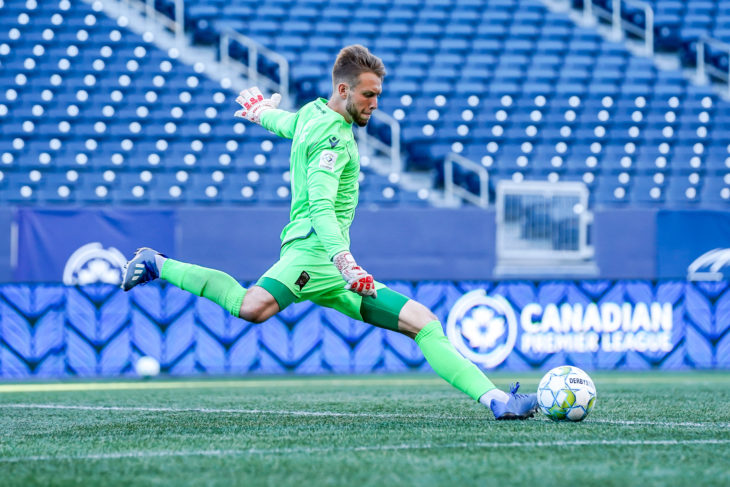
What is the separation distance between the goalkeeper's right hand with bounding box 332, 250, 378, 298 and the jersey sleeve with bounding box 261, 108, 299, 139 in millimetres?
874

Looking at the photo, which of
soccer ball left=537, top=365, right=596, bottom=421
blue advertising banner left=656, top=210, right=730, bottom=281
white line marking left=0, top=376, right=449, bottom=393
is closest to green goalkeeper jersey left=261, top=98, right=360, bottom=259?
soccer ball left=537, top=365, right=596, bottom=421

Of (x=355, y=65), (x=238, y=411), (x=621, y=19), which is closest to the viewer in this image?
(x=355, y=65)

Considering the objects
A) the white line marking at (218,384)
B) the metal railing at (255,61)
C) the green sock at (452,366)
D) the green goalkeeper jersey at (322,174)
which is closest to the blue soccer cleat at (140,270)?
the green goalkeeper jersey at (322,174)

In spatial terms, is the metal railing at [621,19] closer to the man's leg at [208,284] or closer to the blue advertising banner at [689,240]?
the blue advertising banner at [689,240]

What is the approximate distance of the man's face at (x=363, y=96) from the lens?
477cm

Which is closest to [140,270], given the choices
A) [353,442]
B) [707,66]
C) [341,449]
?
[353,442]

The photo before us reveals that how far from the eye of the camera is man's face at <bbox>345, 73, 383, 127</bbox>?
477cm

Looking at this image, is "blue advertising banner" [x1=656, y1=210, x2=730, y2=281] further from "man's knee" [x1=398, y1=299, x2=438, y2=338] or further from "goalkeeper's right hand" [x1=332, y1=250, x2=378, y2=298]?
"goalkeeper's right hand" [x1=332, y1=250, x2=378, y2=298]

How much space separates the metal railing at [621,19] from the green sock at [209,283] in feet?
46.4

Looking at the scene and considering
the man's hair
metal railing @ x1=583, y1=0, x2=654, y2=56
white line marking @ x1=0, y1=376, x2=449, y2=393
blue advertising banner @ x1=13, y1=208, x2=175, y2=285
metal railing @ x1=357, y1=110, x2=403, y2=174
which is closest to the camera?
the man's hair

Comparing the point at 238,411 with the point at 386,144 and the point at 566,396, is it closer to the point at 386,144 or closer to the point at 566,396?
the point at 566,396

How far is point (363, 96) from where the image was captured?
4785 millimetres

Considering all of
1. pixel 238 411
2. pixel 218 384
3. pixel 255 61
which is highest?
pixel 255 61

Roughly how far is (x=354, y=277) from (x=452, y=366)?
76cm
